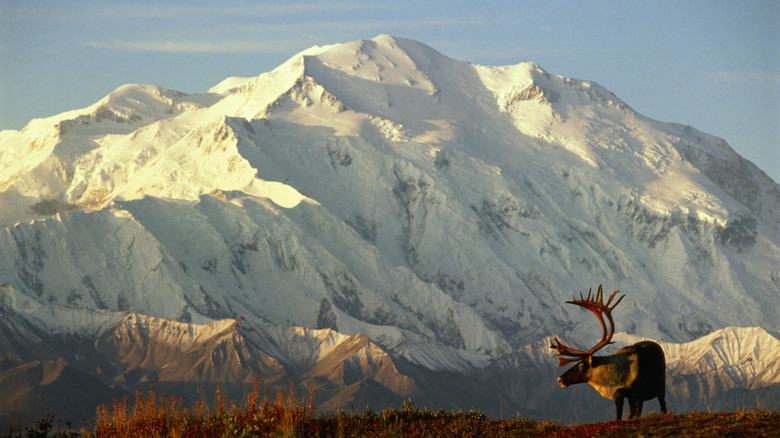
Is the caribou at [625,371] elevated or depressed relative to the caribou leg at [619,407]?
elevated

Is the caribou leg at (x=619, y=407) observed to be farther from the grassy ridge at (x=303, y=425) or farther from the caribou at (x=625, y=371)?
the grassy ridge at (x=303, y=425)

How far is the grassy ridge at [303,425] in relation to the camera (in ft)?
112

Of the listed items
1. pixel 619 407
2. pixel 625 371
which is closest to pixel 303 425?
pixel 619 407

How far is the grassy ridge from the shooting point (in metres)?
34.1

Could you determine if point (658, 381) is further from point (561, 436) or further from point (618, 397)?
point (561, 436)

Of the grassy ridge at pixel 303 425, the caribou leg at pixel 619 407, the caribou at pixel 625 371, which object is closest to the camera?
the grassy ridge at pixel 303 425

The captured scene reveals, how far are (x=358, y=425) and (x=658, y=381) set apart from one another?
404 inches

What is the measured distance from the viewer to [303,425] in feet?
118

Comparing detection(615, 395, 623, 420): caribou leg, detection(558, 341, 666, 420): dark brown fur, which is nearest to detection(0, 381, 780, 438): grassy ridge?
detection(615, 395, 623, 420): caribou leg

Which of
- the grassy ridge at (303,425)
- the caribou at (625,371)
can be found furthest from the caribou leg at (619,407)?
the grassy ridge at (303,425)

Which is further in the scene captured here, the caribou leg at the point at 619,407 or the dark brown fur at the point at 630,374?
the dark brown fur at the point at 630,374

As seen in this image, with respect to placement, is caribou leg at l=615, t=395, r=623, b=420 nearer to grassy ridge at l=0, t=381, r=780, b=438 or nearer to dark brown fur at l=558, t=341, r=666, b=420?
dark brown fur at l=558, t=341, r=666, b=420

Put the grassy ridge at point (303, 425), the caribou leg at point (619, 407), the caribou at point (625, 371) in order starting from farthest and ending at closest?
the caribou at point (625, 371)
the caribou leg at point (619, 407)
the grassy ridge at point (303, 425)

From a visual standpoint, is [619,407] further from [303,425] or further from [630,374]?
[303,425]
